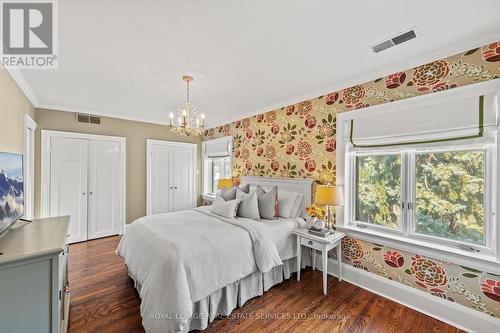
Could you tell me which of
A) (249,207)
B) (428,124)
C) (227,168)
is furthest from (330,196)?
(227,168)

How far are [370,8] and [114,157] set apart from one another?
4631 mm

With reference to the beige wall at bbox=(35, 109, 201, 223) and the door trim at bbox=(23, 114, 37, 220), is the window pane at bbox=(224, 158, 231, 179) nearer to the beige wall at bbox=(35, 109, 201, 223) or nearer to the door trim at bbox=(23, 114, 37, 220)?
the beige wall at bbox=(35, 109, 201, 223)

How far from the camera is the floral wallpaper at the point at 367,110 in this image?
185 cm

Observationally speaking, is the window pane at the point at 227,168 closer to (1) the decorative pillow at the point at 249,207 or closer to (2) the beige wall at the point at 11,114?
(1) the decorative pillow at the point at 249,207

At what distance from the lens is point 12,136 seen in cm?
239

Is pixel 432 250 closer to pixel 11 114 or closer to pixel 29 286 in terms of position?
pixel 29 286

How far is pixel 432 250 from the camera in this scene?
205 cm

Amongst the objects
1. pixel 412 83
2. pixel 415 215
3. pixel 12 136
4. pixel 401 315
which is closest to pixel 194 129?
pixel 12 136

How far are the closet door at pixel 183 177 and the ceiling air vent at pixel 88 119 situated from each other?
1555mm

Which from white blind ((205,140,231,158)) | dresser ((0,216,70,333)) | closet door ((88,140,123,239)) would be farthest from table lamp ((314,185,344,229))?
closet door ((88,140,123,239))

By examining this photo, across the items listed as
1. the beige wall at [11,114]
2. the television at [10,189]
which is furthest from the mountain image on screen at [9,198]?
the beige wall at [11,114]

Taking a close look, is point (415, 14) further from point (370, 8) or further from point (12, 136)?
point (12, 136)

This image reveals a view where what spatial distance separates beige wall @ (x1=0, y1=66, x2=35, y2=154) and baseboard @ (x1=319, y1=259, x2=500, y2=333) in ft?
13.1

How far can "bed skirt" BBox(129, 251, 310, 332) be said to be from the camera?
186cm
